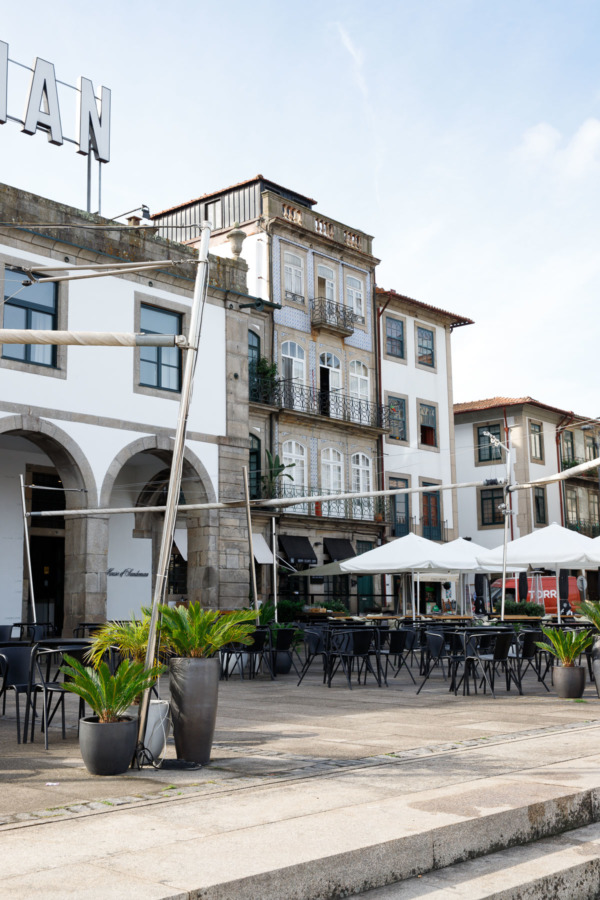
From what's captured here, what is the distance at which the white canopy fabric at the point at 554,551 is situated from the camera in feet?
57.5

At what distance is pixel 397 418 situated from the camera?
32969 millimetres

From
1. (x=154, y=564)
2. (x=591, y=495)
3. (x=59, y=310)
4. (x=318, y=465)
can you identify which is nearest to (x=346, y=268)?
(x=318, y=465)

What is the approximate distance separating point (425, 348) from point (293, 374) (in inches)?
297

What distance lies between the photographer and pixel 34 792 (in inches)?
228

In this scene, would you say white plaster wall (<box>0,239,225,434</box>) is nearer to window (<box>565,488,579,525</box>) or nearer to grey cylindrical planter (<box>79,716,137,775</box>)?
grey cylindrical planter (<box>79,716,137,775</box>)

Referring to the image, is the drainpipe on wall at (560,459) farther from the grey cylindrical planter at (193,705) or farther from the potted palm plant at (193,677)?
the grey cylindrical planter at (193,705)

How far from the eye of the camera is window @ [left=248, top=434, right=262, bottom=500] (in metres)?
27.1

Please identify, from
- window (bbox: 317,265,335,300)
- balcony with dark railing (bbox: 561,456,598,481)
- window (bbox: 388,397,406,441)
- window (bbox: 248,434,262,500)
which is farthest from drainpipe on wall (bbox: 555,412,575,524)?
window (bbox: 248,434,262,500)

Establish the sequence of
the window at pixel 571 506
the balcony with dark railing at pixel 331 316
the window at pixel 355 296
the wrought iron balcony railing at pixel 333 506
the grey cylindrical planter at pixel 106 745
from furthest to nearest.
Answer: the window at pixel 571 506, the window at pixel 355 296, the balcony with dark railing at pixel 331 316, the wrought iron balcony railing at pixel 333 506, the grey cylindrical planter at pixel 106 745

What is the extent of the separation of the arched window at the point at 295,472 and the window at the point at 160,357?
8612mm

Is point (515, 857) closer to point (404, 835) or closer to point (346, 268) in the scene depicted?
point (404, 835)

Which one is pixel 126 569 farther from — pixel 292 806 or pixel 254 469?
pixel 292 806

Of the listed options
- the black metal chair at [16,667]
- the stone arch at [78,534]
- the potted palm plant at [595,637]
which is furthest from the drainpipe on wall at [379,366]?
the black metal chair at [16,667]

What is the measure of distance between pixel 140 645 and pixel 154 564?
1541 centimetres
